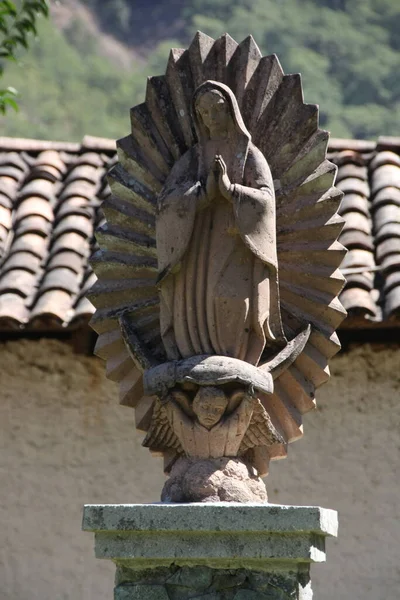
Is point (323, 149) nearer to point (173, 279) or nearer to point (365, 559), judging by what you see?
point (173, 279)

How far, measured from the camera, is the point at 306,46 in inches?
1463

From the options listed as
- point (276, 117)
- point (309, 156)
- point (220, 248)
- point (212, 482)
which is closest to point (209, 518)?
point (212, 482)

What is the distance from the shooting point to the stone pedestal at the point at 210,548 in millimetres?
4438

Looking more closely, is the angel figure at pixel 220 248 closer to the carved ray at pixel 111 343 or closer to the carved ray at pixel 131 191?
the carved ray at pixel 131 191

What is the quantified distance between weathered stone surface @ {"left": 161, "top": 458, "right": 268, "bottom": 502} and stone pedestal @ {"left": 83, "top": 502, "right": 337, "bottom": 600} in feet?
0.42

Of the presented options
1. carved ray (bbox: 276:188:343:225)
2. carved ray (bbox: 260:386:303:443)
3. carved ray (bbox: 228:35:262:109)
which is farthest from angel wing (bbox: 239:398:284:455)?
carved ray (bbox: 228:35:262:109)

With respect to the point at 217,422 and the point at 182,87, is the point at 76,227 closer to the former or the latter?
the point at 182,87

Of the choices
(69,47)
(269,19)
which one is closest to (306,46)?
(269,19)

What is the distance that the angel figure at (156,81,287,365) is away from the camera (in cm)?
481

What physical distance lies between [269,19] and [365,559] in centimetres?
3256

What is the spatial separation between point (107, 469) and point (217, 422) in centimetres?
279

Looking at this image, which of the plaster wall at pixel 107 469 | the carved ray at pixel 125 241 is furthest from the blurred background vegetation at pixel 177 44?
the carved ray at pixel 125 241

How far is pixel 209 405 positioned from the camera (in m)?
4.68

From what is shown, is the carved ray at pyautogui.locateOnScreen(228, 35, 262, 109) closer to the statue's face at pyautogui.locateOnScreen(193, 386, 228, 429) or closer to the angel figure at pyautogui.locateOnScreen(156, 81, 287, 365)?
the angel figure at pyautogui.locateOnScreen(156, 81, 287, 365)
